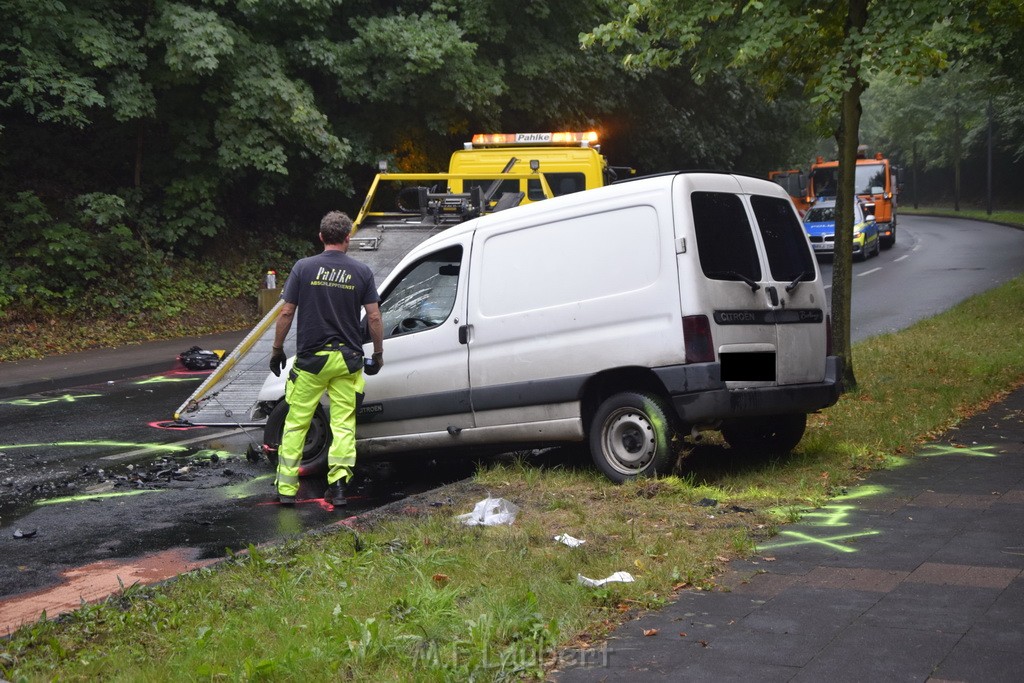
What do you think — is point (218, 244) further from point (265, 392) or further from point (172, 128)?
point (265, 392)

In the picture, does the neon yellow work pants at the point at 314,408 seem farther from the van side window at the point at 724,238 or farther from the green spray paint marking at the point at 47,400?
the green spray paint marking at the point at 47,400

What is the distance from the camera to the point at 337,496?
7.41m

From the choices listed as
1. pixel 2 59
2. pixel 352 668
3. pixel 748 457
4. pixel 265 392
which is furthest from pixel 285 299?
pixel 2 59

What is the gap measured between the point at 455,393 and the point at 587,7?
18203 mm

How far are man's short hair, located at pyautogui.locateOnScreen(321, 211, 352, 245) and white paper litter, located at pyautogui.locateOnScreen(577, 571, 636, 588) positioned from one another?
11.3 feet

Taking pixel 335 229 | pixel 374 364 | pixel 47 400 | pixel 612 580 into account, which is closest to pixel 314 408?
pixel 374 364

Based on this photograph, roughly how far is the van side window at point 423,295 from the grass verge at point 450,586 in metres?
1.29

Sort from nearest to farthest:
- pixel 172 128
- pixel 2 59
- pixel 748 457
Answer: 1. pixel 748 457
2. pixel 2 59
3. pixel 172 128

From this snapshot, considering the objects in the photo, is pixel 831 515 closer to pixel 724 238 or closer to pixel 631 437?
pixel 631 437

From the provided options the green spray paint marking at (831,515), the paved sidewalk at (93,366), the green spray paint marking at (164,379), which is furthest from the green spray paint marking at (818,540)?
the paved sidewalk at (93,366)

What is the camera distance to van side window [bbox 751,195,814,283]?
297 inches

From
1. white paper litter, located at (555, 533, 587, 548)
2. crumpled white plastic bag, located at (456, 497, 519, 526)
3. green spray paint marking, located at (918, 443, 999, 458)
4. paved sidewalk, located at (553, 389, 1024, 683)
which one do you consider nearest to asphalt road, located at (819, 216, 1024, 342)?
green spray paint marking, located at (918, 443, 999, 458)

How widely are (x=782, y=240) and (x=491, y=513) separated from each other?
2.86 m

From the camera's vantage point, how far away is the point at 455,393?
7.93m
